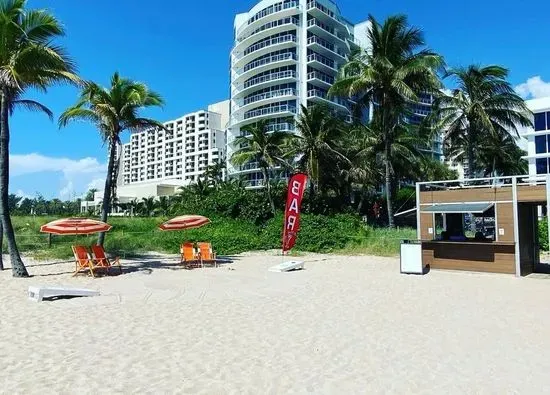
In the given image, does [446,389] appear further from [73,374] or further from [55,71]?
[55,71]

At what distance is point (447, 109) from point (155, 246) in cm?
1936

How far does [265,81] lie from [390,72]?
42.7 meters

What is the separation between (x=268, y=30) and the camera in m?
67.6

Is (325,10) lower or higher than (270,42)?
higher

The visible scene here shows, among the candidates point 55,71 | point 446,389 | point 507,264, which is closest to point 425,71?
point 507,264

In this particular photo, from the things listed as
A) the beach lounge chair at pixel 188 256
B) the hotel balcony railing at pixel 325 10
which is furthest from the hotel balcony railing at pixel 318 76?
the beach lounge chair at pixel 188 256

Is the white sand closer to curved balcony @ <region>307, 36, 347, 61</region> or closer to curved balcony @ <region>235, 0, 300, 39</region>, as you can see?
curved balcony @ <region>307, 36, 347, 61</region>

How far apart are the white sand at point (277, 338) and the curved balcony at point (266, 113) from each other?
51307 mm

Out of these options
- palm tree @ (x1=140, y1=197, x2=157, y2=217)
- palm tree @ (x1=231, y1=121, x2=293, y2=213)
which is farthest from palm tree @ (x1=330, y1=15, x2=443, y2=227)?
palm tree @ (x1=140, y1=197, x2=157, y2=217)

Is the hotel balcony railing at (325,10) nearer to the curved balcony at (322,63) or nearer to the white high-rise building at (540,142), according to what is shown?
the curved balcony at (322,63)

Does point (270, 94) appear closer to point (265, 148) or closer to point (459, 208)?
point (265, 148)

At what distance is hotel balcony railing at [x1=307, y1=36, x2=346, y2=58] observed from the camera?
65.6 metres

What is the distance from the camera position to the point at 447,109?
95.3ft

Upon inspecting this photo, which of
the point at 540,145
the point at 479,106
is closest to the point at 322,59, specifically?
the point at 540,145
